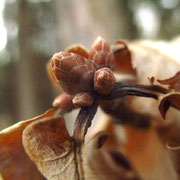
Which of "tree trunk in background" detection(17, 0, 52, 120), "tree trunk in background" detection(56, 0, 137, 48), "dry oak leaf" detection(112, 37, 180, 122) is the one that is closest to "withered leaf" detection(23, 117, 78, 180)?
"dry oak leaf" detection(112, 37, 180, 122)

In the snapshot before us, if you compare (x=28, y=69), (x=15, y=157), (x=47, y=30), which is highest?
(x=15, y=157)

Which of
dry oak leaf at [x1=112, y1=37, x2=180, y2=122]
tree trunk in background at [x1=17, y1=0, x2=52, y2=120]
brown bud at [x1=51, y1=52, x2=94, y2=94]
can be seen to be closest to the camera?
brown bud at [x1=51, y1=52, x2=94, y2=94]

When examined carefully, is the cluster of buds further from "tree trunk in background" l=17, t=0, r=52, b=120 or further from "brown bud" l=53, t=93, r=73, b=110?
"tree trunk in background" l=17, t=0, r=52, b=120

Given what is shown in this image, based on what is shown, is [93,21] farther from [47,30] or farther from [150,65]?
[47,30]

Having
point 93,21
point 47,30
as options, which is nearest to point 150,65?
point 93,21

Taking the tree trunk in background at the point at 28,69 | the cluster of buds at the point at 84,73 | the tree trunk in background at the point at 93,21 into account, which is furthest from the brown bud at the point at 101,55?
the tree trunk in background at the point at 28,69

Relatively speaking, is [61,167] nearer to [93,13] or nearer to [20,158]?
[20,158]

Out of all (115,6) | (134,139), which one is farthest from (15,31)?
(134,139)
